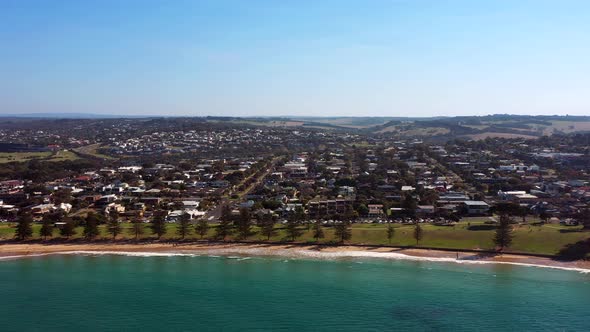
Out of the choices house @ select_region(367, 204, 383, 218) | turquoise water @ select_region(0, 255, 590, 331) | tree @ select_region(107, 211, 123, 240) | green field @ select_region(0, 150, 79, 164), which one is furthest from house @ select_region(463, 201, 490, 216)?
green field @ select_region(0, 150, 79, 164)

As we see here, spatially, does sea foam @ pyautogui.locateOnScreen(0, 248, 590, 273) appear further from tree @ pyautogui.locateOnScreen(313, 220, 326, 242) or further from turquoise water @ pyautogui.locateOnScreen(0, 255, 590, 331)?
tree @ pyautogui.locateOnScreen(313, 220, 326, 242)

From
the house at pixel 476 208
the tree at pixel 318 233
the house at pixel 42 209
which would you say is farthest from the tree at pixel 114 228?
the house at pixel 476 208

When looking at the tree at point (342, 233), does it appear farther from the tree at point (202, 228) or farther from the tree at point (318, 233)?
the tree at point (202, 228)

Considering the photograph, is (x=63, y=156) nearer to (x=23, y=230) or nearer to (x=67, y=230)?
(x=23, y=230)

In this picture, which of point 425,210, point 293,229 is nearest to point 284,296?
point 293,229

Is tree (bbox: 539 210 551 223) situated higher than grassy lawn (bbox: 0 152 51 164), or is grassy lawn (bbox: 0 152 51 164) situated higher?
grassy lawn (bbox: 0 152 51 164)
